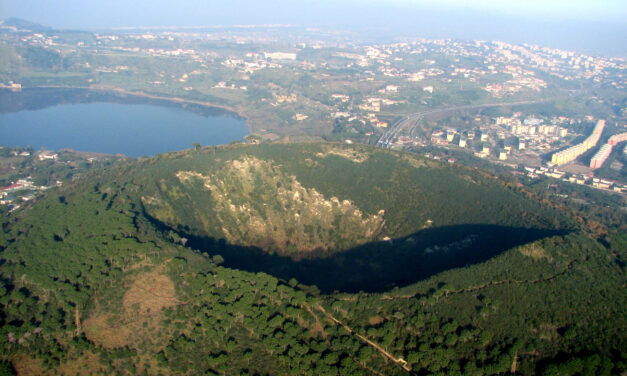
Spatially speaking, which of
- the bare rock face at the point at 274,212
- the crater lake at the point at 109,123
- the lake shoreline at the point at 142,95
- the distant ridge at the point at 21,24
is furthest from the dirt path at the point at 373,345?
the distant ridge at the point at 21,24

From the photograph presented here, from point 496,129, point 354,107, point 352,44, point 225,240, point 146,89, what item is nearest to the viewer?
point 225,240

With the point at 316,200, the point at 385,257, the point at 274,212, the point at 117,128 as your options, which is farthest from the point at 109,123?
the point at 385,257

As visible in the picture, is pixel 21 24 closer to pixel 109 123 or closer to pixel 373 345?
pixel 109 123

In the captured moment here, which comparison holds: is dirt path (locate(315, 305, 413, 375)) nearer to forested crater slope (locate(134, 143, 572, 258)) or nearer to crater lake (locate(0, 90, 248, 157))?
forested crater slope (locate(134, 143, 572, 258))

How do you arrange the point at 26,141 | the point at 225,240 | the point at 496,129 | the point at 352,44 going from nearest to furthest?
the point at 225,240
the point at 26,141
the point at 496,129
the point at 352,44

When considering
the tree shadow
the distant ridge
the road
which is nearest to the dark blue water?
the road

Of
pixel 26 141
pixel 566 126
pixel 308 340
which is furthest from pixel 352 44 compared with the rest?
pixel 308 340

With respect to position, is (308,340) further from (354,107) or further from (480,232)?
(354,107)
